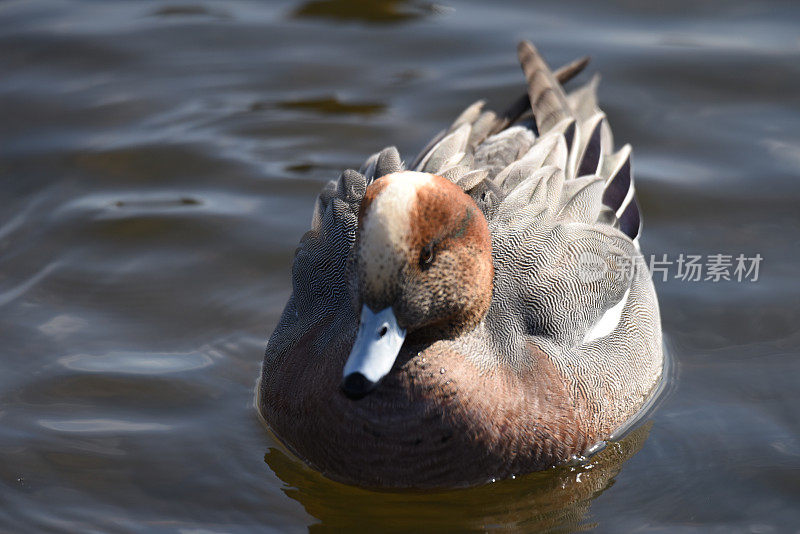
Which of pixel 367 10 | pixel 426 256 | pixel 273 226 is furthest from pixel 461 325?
pixel 367 10

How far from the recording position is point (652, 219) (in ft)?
20.4

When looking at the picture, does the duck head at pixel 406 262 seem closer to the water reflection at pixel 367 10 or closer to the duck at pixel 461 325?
the duck at pixel 461 325

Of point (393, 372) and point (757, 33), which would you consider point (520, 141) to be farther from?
point (757, 33)

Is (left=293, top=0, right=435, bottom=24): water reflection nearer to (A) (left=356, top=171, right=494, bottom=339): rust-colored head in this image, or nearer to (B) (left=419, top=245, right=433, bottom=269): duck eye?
(A) (left=356, top=171, right=494, bottom=339): rust-colored head

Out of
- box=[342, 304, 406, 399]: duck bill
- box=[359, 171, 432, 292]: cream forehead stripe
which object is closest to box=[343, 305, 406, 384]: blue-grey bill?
box=[342, 304, 406, 399]: duck bill

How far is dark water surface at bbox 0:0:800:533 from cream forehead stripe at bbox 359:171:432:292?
1.11 m

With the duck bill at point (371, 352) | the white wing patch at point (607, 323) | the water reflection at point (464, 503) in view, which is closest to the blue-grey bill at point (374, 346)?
the duck bill at point (371, 352)

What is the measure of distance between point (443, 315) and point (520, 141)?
5.89ft

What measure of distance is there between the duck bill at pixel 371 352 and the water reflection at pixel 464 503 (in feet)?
2.50

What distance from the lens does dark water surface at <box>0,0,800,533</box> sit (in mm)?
4309

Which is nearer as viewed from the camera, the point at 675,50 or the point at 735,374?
the point at 735,374

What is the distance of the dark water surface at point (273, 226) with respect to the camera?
14.1 ft

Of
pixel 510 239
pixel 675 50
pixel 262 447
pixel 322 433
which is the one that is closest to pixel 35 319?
pixel 262 447

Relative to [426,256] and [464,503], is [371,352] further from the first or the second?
[464,503]
